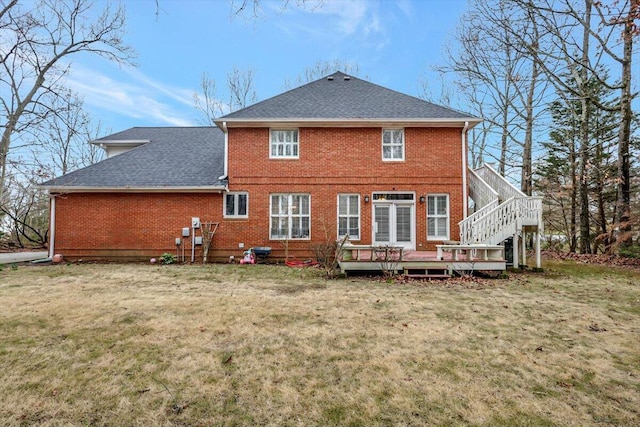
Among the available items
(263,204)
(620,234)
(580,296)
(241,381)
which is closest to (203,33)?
(241,381)

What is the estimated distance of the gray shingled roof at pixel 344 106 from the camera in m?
12.3

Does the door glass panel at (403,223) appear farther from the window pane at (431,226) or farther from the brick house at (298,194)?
the window pane at (431,226)

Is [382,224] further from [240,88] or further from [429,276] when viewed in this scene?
[240,88]

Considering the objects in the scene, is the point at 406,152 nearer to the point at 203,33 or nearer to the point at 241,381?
the point at 203,33

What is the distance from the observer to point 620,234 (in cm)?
1214

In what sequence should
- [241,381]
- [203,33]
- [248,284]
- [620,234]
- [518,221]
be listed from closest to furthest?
[241,381] < [203,33] < [248,284] < [518,221] < [620,234]

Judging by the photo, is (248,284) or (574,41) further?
(574,41)

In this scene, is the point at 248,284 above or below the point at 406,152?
below

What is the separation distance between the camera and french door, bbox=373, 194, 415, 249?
12.4 metres

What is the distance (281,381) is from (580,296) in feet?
23.1

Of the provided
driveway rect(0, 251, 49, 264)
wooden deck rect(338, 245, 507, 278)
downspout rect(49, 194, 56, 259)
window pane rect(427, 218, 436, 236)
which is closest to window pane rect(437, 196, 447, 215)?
window pane rect(427, 218, 436, 236)

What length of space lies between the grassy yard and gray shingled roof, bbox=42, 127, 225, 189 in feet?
20.0

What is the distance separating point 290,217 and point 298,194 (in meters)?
0.97

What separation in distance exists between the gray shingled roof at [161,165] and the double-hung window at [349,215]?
479 centimetres
